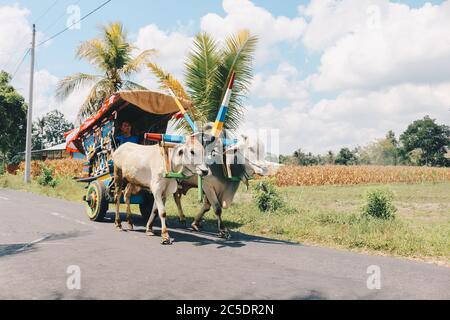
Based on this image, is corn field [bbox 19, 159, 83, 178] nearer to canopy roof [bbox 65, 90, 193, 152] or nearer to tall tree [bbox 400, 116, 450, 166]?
canopy roof [bbox 65, 90, 193, 152]

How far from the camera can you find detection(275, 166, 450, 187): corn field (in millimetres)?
30641

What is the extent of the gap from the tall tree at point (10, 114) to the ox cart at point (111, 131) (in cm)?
2978

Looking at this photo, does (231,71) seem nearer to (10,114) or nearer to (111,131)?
(111,131)

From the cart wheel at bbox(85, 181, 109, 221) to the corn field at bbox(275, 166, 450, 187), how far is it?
18022mm

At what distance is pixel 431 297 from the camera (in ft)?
14.7

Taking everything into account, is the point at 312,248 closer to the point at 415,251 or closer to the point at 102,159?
the point at 415,251

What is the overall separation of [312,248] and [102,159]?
592 centimetres

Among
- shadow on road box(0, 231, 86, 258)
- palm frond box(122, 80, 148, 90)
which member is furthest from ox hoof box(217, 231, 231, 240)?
palm frond box(122, 80, 148, 90)

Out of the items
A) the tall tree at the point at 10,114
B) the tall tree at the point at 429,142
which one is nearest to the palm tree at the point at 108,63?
the tall tree at the point at 10,114

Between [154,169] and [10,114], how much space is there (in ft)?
113

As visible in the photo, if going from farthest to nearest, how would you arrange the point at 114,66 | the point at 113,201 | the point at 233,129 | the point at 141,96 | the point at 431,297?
the point at 114,66
the point at 233,129
the point at 113,201
the point at 141,96
the point at 431,297
